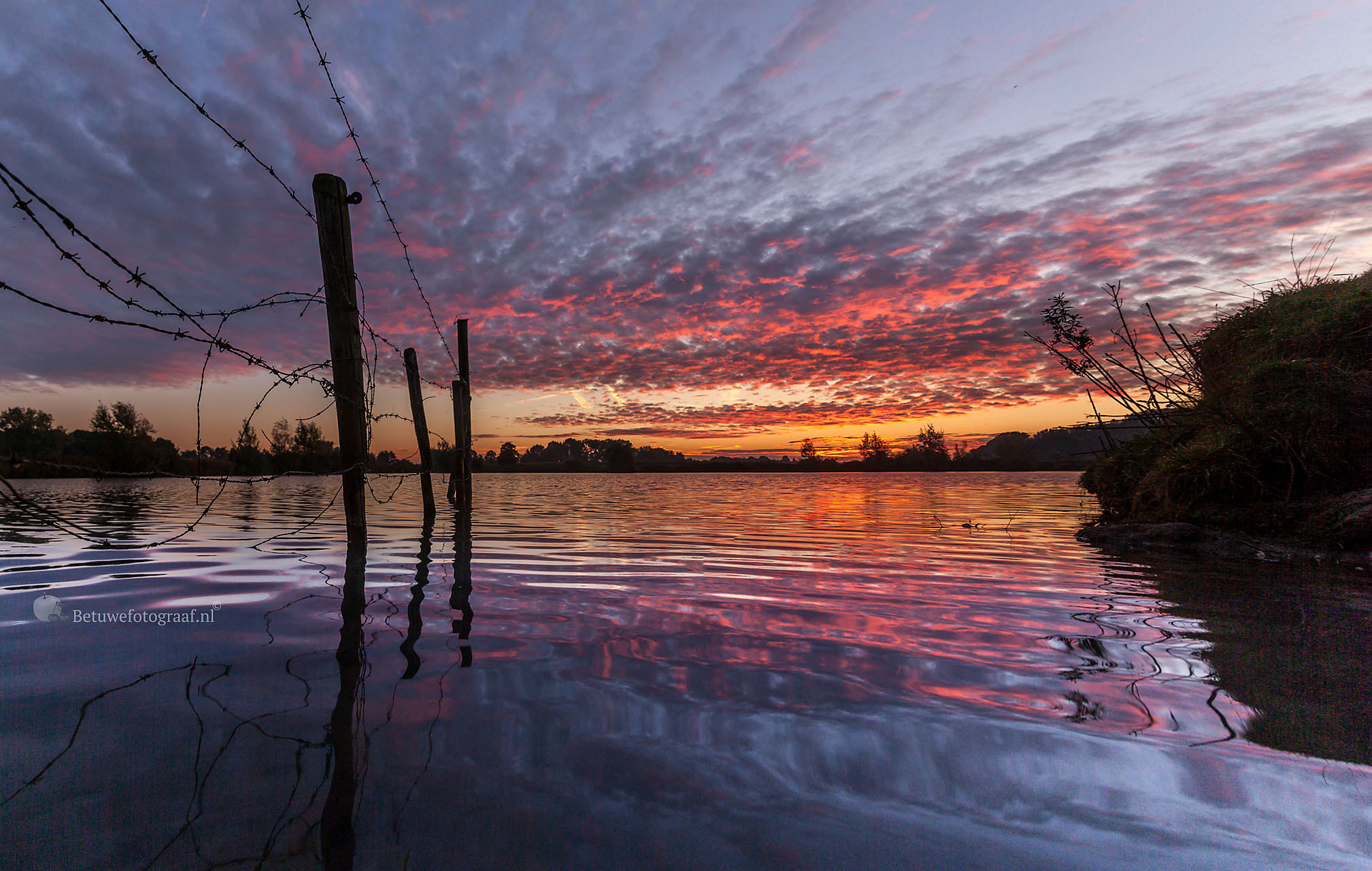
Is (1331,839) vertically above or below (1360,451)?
below

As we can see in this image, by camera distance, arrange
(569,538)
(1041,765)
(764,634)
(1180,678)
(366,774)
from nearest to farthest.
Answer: (366,774), (1041,765), (1180,678), (764,634), (569,538)

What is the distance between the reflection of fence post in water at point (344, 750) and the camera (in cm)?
162

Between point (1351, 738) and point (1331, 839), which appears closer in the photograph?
point (1331, 839)

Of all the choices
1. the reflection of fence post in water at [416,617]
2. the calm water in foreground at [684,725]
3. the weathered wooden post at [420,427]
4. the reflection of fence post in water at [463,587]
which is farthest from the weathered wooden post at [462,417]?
the calm water in foreground at [684,725]

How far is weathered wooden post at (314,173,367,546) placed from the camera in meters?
6.13

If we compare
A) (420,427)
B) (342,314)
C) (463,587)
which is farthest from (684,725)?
(420,427)

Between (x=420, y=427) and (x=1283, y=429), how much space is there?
1511 centimetres

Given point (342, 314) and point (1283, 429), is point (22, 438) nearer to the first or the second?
point (342, 314)

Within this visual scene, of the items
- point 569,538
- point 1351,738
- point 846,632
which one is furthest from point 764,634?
point 569,538

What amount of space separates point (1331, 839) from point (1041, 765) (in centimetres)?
75

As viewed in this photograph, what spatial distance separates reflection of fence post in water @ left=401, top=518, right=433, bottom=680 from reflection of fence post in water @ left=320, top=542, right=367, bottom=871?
22 centimetres

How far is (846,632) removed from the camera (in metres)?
3.80

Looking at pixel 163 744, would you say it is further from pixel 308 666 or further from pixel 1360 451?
pixel 1360 451

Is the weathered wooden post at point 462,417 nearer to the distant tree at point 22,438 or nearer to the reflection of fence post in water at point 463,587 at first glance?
the reflection of fence post in water at point 463,587
